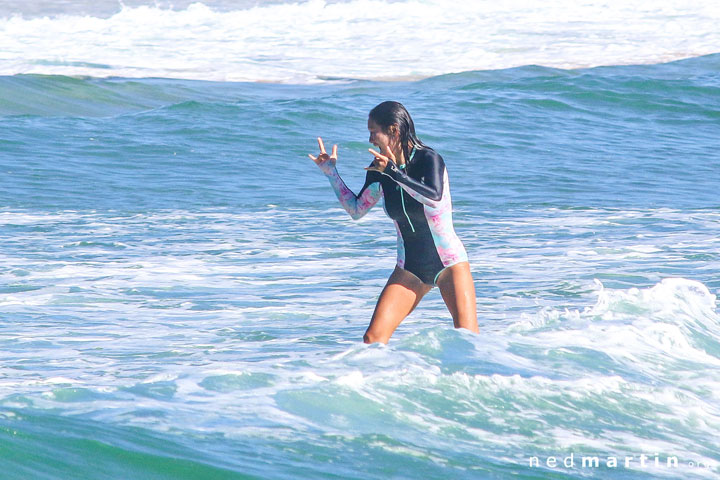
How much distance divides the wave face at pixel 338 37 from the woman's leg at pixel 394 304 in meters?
18.6

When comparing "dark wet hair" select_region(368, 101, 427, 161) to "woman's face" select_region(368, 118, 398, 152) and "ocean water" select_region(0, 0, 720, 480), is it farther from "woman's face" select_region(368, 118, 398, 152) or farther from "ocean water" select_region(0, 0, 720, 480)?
"ocean water" select_region(0, 0, 720, 480)

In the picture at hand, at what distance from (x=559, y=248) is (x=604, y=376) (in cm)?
460

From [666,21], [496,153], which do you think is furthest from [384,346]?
[666,21]

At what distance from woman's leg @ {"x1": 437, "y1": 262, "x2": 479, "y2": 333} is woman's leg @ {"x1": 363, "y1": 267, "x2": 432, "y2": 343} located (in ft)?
0.51

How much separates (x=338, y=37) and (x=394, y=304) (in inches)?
1045

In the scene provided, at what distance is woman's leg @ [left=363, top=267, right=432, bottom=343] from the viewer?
572 cm

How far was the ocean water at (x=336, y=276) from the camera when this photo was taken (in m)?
4.50

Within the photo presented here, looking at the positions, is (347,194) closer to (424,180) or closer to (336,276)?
(424,180)

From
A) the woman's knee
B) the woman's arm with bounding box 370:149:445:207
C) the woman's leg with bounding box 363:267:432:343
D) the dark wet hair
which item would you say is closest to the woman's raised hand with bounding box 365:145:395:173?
the woman's arm with bounding box 370:149:445:207

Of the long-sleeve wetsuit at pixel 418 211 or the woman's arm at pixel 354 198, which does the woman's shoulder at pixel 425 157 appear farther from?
the woman's arm at pixel 354 198

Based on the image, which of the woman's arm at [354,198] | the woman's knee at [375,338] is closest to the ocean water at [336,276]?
the woman's knee at [375,338]

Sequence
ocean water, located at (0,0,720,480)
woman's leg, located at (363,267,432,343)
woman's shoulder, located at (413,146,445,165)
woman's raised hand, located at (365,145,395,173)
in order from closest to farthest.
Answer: ocean water, located at (0,0,720,480) → woman's raised hand, located at (365,145,395,173) → woman's shoulder, located at (413,146,445,165) → woman's leg, located at (363,267,432,343)

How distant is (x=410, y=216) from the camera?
5762mm

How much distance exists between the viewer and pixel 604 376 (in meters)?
5.55
